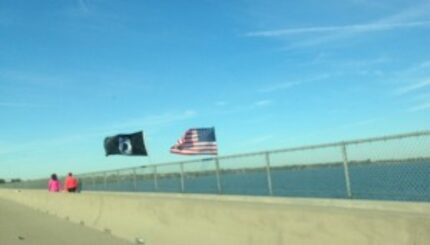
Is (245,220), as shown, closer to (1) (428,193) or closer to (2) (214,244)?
(2) (214,244)

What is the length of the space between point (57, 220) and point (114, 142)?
8191 mm

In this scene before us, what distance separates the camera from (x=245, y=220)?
305 inches

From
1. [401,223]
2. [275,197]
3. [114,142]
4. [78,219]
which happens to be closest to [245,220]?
[401,223]

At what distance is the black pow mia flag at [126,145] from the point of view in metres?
28.5

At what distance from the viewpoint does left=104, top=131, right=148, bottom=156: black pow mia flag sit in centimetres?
2847

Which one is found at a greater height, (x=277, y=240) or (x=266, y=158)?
(x=266, y=158)

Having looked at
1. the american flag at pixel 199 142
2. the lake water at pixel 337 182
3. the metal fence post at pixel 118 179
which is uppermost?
the american flag at pixel 199 142

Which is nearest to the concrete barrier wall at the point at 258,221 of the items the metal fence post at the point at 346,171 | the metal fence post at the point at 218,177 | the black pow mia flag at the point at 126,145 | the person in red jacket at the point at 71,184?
the metal fence post at the point at 346,171

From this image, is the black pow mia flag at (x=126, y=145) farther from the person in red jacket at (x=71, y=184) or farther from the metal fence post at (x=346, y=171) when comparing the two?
the metal fence post at (x=346, y=171)

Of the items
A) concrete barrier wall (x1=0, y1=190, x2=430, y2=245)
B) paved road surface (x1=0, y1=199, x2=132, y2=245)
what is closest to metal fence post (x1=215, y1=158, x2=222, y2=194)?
concrete barrier wall (x1=0, y1=190, x2=430, y2=245)

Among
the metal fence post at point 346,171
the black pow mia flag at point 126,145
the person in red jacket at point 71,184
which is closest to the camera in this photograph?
the metal fence post at point 346,171

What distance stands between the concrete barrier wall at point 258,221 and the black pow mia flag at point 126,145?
12.3 meters

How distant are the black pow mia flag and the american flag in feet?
23.1

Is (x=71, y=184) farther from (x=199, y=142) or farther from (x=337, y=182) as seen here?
(x=337, y=182)
